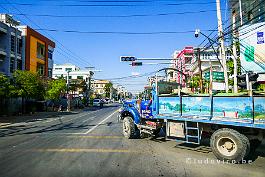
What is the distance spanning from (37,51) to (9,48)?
1017 cm

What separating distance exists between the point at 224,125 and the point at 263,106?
1.57 metres

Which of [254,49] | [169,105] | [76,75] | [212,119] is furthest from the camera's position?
[76,75]

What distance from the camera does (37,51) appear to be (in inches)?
1797

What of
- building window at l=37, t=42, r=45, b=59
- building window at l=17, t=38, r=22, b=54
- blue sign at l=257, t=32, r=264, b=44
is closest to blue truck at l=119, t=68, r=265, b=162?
blue sign at l=257, t=32, r=264, b=44

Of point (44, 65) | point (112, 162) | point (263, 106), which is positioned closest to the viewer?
point (263, 106)

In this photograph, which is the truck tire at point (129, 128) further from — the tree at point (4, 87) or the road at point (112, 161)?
the tree at point (4, 87)

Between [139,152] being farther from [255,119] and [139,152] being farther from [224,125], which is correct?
[255,119]

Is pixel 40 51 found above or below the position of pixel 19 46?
above

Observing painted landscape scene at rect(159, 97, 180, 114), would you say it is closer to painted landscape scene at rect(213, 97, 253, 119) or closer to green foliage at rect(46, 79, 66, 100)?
painted landscape scene at rect(213, 97, 253, 119)

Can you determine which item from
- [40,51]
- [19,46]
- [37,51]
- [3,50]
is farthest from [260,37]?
[40,51]

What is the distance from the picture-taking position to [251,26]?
23.9m

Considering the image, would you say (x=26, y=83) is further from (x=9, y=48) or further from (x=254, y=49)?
(x=254, y=49)

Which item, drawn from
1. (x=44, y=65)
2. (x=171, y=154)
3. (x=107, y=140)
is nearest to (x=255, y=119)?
(x=171, y=154)

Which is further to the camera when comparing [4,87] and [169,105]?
[4,87]
